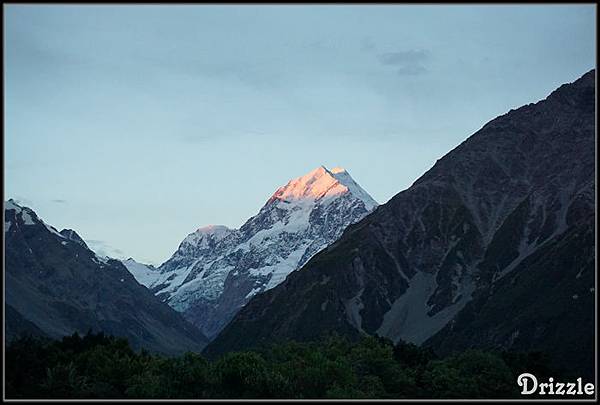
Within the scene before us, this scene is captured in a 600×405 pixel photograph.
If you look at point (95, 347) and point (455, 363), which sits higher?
point (95, 347)

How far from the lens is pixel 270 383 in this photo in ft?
391

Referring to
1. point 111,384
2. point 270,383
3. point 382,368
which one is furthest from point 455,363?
point 111,384

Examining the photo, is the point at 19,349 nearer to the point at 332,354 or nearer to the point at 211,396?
the point at 211,396

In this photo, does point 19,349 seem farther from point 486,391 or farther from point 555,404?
point 555,404

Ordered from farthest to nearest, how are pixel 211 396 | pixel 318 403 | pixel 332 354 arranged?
pixel 332 354, pixel 211 396, pixel 318 403

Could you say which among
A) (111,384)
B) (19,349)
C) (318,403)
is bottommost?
(318,403)

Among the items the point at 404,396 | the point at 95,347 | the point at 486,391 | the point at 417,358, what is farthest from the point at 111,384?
the point at 417,358

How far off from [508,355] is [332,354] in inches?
1365

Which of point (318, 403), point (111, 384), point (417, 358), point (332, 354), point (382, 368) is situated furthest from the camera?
point (417, 358)

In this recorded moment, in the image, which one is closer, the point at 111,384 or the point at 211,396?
the point at 211,396

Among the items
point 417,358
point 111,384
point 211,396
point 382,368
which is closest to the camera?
point 211,396

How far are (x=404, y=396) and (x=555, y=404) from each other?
119ft

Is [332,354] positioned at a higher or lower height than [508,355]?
higher

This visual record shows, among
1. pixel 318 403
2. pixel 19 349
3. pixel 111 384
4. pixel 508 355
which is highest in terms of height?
pixel 19 349
